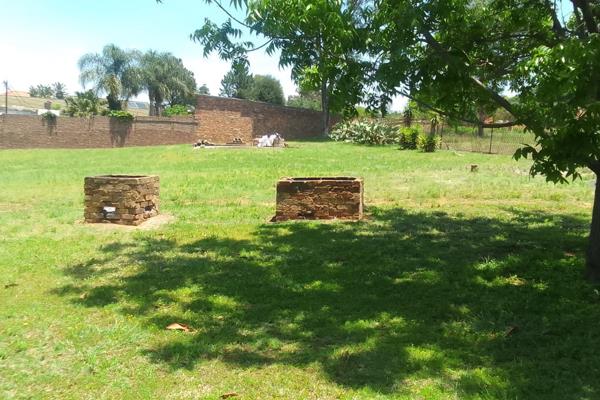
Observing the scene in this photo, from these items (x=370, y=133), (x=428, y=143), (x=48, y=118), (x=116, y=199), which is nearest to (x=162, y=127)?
(x=48, y=118)

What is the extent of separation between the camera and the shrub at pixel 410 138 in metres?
25.1

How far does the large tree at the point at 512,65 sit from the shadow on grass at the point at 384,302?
1.15 m

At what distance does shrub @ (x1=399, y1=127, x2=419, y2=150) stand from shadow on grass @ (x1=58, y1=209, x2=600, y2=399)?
17.2 m

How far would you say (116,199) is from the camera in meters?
9.08

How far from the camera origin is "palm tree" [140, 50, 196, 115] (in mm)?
50344

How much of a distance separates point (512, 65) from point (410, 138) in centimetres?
1865

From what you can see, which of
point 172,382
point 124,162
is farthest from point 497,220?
point 124,162

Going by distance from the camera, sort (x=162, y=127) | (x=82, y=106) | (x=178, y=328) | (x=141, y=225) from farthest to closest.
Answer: (x=82, y=106) < (x=162, y=127) < (x=141, y=225) < (x=178, y=328)

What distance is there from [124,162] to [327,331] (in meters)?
18.9

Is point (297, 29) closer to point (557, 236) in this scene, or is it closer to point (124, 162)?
point (557, 236)

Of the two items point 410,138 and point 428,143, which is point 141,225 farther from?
point 410,138


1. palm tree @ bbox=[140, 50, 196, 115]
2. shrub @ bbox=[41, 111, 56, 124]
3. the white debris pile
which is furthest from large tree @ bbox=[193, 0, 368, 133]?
palm tree @ bbox=[140, 50, 196, 115]

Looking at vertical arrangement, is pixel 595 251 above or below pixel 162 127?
below

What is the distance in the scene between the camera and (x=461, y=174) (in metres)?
15.3
